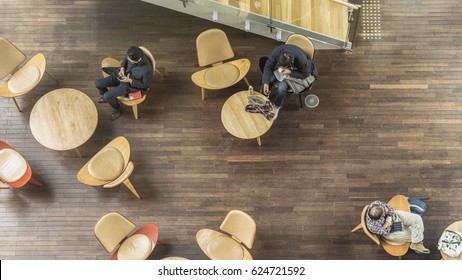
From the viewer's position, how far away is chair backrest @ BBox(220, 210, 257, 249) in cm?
621

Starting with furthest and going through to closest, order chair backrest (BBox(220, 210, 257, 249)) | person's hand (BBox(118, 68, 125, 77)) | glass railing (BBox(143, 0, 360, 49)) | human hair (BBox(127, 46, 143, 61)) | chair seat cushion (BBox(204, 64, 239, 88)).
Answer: glass railing (BBox(143, 0, 360, 49)), chair seat cushion (BBox(204, 64, 239, 88)), person's hand (BBox(118, 68, 125, 77)), human hair (BBox(127, 46, 143, 61)), chair backrest (BBox(220, 210, 257, 249))

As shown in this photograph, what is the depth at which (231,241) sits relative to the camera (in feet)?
21.3

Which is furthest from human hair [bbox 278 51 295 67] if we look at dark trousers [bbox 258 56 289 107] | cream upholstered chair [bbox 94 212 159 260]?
cream upholstered chair [bbox 94 212 159 260]

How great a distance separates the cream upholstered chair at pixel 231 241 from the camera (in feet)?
20.7

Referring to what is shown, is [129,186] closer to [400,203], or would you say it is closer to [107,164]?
[107,164]

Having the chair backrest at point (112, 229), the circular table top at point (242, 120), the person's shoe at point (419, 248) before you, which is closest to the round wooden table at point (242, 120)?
the circular table top at point (242, 120)

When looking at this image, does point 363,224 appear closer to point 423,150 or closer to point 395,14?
point 423,150

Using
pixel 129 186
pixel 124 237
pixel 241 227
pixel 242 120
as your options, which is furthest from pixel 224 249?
pixel 242 120

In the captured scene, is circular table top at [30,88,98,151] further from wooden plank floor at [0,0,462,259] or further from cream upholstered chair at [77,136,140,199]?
wooden plank floor at [0,0,462,259]

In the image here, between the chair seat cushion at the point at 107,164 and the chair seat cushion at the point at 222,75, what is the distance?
1735 millimetres

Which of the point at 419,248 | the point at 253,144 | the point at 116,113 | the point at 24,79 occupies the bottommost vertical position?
the point at 419,248

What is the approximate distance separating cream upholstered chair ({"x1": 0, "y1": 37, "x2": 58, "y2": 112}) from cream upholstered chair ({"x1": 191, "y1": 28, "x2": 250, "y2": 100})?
92.7 inches

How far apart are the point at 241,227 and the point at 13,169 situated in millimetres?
3369

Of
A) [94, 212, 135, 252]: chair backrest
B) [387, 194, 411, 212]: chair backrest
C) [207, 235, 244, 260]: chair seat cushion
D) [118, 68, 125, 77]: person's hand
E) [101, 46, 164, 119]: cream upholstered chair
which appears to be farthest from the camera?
[101, 46, 164, 119]: cream upholstered chair
